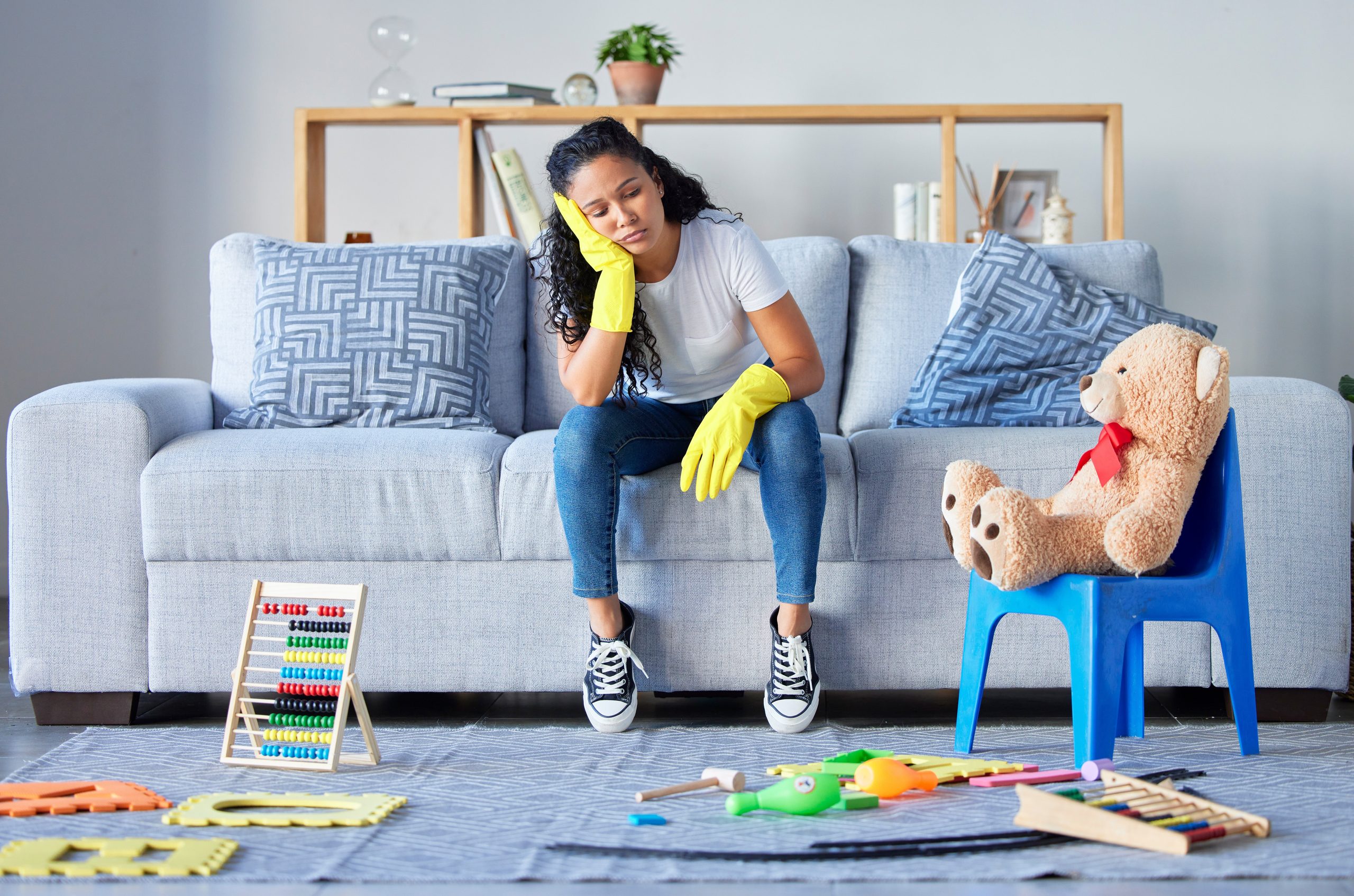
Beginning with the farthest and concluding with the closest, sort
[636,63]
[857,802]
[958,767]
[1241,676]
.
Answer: [636,63]
[1241,676]
[958,767]
[857,802]

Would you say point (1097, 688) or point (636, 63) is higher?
point (636, 63)

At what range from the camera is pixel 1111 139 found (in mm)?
2584

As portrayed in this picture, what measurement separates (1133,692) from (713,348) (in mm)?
782

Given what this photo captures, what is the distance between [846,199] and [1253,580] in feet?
5.13

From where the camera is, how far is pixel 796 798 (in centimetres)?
125

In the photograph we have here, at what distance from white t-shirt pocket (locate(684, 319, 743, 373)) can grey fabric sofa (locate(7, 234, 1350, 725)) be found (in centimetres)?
18

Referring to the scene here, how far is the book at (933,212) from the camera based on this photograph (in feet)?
8.75

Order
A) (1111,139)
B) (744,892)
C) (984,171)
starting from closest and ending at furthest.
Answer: (744,892)
(1111,139)
(984,171)

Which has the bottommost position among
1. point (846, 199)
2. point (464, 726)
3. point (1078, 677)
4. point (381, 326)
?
point (464, 726)

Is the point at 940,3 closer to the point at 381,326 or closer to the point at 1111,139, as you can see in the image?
the point at 1111,139

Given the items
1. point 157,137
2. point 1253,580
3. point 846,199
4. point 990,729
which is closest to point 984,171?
point 846,199

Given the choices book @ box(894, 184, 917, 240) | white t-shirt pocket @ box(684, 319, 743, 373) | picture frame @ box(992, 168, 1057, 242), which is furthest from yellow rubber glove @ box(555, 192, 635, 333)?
picture frame @ box(992, 168, 1057, 242)

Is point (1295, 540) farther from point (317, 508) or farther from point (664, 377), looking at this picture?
point (317, 508)

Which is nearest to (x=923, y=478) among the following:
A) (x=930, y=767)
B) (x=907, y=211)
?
(x=930, y=767)
